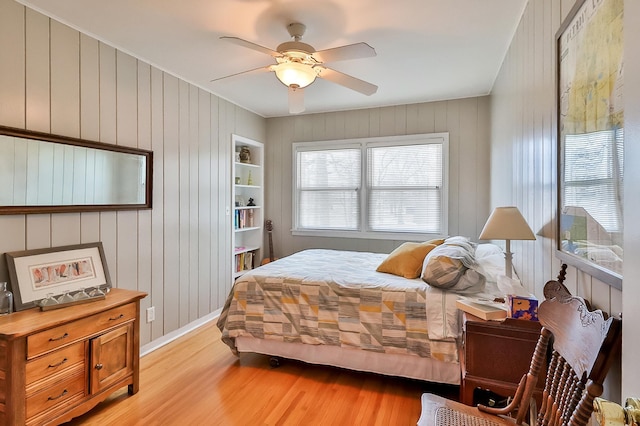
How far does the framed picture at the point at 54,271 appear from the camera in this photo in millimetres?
2004

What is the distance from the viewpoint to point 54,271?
2.20 m

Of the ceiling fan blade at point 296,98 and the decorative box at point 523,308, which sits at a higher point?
the ceiling fan blade at point 296,98

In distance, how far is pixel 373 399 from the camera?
227 centimetres

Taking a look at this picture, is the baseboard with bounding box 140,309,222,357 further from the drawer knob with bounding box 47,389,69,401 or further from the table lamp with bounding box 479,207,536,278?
the table lamp with bounding box 479,207,536,278

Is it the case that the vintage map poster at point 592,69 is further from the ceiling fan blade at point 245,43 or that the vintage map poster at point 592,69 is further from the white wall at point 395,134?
the white wall at point 395,134

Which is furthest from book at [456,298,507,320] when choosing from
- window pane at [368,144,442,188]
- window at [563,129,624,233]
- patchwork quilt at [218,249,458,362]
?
window pane at [368,144,442,188]

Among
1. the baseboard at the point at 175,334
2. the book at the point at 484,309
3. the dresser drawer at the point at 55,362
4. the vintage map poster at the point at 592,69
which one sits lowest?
the baseboard at the point at 175,334

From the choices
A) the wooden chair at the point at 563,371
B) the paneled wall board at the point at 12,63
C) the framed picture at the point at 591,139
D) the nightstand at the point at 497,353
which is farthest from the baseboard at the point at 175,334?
the framed picture at the point at 591,139

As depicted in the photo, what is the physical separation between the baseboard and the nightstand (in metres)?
2.65

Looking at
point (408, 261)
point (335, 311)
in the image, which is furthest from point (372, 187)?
point (335, 311)

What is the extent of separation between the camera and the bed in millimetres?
2229

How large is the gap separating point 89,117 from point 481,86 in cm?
375

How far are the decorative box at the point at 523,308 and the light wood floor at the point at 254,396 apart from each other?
980 mm

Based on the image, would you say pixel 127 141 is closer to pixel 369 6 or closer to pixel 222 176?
pixel 222 176
